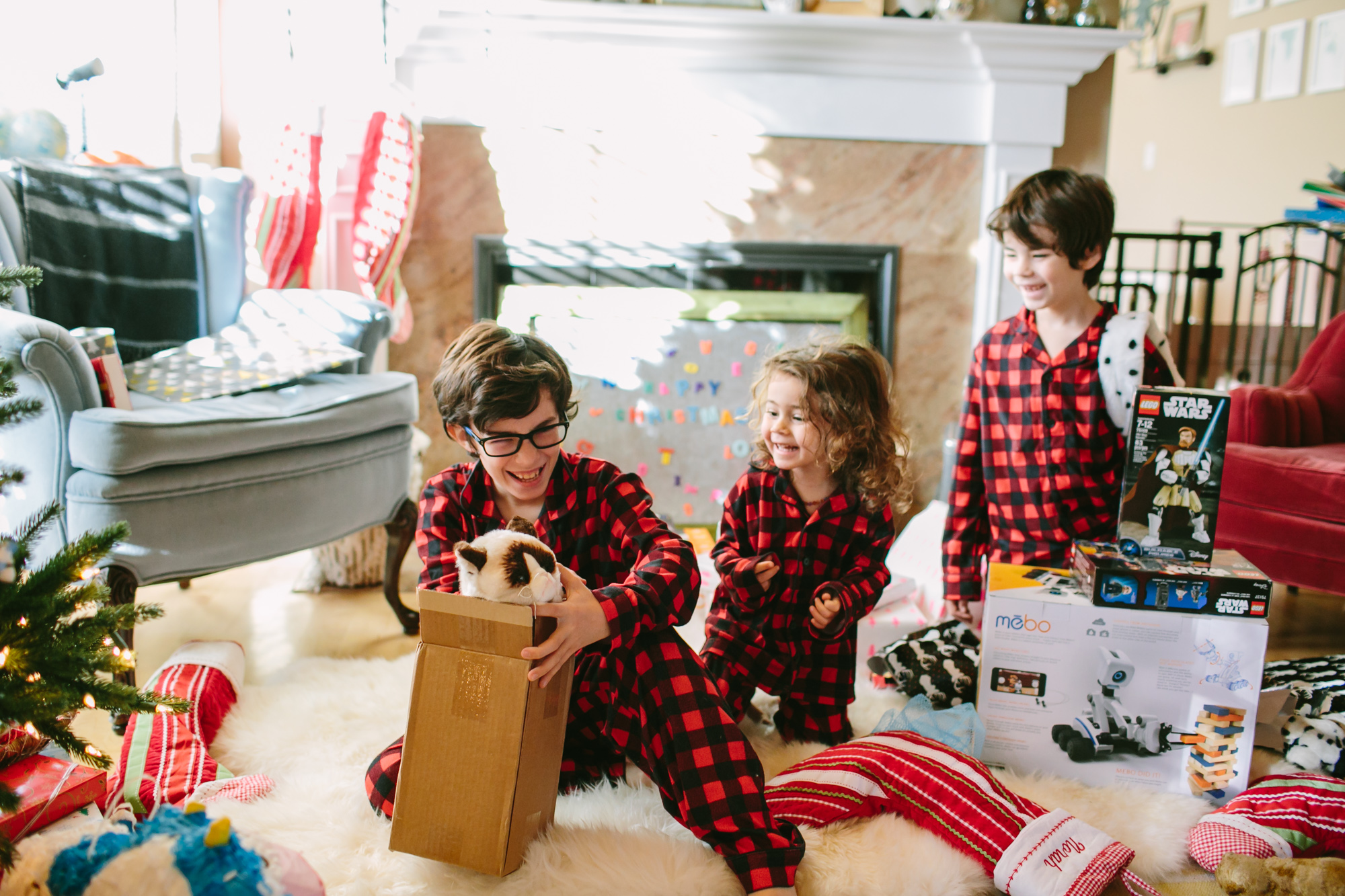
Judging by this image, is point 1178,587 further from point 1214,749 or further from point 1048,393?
point 1048,393

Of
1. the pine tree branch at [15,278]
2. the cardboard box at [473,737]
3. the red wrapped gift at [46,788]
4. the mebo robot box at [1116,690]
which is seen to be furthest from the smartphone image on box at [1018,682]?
the pine tree branch at [15,278]

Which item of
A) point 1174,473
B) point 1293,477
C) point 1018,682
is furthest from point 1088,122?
point 1018,682

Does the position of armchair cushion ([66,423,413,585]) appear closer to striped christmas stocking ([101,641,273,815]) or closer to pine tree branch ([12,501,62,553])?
striped christmas stocking ([101,641,273,815])

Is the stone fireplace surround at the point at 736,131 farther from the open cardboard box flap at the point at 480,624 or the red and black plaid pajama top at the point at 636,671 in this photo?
the open cardboard box flap at the point at 480,624

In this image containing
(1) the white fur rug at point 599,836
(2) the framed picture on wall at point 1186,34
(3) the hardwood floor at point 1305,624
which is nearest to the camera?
(1) the white fur rug at point 599,836

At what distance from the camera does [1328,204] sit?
9.96 feet

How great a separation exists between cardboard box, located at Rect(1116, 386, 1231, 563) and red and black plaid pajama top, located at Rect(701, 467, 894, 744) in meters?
0.35

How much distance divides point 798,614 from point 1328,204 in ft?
9.32

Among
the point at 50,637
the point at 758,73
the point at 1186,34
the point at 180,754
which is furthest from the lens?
the point at 1186,34

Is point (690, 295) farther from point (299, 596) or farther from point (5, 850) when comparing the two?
point (5, 850)

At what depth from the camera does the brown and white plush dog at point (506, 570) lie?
2.93 ft

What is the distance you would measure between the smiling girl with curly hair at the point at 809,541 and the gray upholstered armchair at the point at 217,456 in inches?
30.5

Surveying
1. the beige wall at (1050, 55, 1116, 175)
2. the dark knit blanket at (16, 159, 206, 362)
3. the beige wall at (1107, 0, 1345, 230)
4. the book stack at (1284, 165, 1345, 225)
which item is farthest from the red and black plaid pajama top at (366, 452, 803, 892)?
the beige wall at (1107, 0, 1345, 230)

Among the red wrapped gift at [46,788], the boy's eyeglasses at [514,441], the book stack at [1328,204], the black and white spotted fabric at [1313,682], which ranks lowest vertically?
the black and white spotted fabric at [1313,682]
